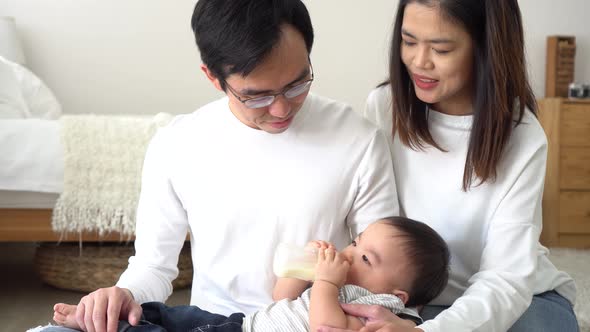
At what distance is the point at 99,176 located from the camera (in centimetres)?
258

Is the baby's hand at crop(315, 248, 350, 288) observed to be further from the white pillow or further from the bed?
the white pillow

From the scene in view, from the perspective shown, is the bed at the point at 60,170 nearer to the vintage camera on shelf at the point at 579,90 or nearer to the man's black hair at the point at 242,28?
the man's black hair at the point at 242,28

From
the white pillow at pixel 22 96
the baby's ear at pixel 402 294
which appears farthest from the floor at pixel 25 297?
the baby's ear at pixel 402 294

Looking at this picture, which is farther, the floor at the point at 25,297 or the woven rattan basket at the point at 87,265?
the woven rattan basket at the point at 87,265

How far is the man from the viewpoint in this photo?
4.43 ft

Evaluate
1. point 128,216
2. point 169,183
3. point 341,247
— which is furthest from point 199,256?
point 128,216

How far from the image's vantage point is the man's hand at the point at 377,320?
110 centimetres

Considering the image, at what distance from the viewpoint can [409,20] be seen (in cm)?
136

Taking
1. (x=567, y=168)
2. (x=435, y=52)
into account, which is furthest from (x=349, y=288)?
(x=567, y=168)

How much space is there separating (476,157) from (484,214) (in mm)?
123

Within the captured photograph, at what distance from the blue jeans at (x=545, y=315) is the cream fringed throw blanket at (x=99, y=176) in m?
1.47

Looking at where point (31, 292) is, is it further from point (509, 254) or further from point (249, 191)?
point (509, 254)

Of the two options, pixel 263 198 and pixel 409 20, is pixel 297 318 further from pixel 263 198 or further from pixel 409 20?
pixel 409 20

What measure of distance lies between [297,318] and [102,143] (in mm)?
1613
